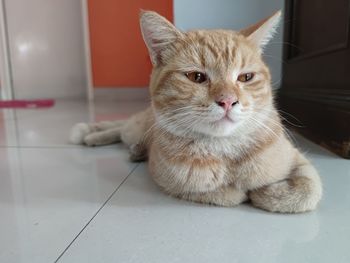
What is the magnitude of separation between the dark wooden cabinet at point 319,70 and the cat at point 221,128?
19.4 inches

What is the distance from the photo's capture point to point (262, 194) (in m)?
0.78

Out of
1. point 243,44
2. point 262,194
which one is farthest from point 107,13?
point 262,194

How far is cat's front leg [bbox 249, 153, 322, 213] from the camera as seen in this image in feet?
2.47

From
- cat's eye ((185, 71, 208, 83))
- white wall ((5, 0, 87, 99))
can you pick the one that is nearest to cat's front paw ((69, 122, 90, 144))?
cat's eye ((185, 71, 208, 83))

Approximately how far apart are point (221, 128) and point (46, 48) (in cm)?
392

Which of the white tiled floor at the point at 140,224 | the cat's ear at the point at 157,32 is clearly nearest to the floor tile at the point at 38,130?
the white tiled floor at the point at 140,224

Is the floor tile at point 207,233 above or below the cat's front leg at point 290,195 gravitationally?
below

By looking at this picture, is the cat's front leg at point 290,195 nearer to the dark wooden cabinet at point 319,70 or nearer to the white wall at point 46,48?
the dark wooden cabinet at point 319,70

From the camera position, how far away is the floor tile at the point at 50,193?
655 millimetres

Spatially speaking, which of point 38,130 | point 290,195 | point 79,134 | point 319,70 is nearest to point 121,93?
point 38,130

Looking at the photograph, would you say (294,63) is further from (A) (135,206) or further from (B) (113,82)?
(B) (113,82)

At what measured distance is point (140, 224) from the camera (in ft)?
2.40

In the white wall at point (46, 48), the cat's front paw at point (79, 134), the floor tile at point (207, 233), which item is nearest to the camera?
the floor tile at point (207, 233)

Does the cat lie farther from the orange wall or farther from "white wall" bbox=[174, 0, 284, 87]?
the orange wall
